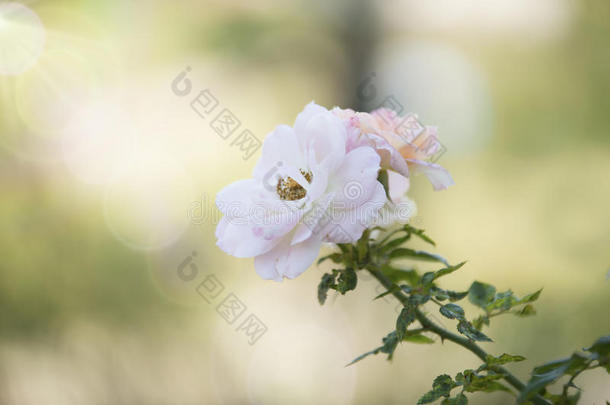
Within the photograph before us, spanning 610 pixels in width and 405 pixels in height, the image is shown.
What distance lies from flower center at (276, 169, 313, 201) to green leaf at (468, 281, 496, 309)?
0.17 metres

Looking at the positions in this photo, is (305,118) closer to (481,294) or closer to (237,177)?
(481,294)

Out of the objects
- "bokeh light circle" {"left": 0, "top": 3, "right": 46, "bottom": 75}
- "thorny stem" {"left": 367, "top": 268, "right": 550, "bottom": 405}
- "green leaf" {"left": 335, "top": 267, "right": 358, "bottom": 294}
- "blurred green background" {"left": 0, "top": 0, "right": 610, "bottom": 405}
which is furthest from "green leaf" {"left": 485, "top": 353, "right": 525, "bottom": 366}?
"bokeh light circle" {"left": 0, "top": 3, "right": 46, "bottom": 75}

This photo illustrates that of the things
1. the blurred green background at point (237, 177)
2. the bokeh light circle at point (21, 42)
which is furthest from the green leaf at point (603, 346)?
the bokeh light circle at point (21, 42)

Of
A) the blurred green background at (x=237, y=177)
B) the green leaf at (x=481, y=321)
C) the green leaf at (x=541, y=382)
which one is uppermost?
the blurred green background at (x=237, y=177)

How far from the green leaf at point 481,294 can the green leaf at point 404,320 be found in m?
0.09

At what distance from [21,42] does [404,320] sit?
173 cm

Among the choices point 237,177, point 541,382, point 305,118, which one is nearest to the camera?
point 541,382

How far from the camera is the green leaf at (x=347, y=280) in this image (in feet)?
1.27

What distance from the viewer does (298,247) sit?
388 millimetres

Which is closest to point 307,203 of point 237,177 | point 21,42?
point 237,177

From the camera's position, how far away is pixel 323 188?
0.40 metres

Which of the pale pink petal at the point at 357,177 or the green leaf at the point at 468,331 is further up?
the pale pink petal at the point at 357,177

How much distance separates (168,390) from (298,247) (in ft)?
4.94

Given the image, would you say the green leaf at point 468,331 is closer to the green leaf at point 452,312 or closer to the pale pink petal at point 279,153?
the green leaf at point 452,312
